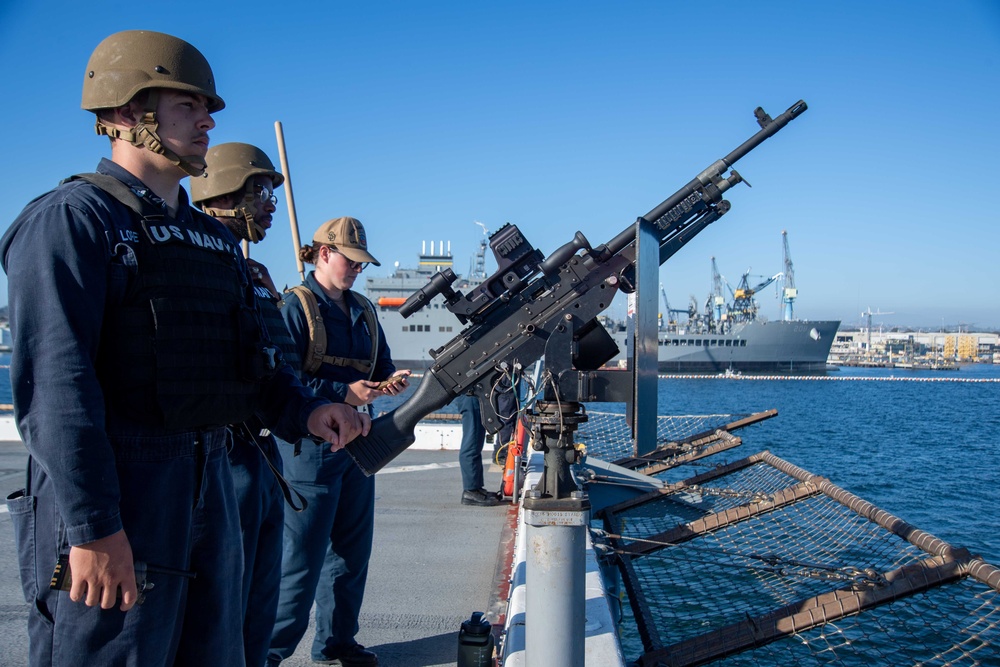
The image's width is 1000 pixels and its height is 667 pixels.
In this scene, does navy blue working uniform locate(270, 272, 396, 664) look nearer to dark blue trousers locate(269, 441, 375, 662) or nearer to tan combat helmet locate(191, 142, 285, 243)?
dark blue trousers locate(269, 441, 375, 662)

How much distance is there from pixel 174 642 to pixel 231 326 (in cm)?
74

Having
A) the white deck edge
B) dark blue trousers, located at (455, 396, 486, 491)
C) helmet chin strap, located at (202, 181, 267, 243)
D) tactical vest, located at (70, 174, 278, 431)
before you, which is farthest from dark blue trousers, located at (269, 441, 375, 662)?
dark blue trousers, located at (455, 396, 486, 491)

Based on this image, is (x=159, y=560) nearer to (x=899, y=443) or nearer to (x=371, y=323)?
(x=371, y=323)

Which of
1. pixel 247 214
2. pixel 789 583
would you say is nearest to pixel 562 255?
pixel 247 214

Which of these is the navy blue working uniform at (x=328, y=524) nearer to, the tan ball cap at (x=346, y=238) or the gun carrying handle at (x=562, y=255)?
the tan ball cap at (x=346, y=238)

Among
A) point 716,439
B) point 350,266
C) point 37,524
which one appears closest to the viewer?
point 37,524

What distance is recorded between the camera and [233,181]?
2.84 metres

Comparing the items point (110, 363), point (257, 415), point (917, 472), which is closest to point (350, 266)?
point (257, 415)

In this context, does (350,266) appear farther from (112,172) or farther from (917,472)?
(917,472)

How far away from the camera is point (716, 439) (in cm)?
747

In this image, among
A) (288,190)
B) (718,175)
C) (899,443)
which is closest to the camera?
(718,175)

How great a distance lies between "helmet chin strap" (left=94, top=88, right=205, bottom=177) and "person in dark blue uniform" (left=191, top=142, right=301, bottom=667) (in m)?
0.61

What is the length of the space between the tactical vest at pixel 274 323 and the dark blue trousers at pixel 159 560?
734 mm

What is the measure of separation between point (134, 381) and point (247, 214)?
144 cm
